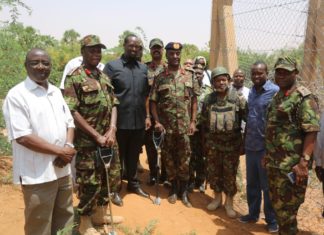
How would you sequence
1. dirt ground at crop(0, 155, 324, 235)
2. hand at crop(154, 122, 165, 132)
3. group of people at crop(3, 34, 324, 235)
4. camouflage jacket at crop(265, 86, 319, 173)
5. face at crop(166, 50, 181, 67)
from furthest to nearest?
hand at crop(154, 122, 165, 132) < face at crop(166, 50, 181, 67) < dirt ground at crop(0, 155, 324, 235) < camouflage jacket at crop(265, 86, 319, 173) < group of people at crop(3, 34, 324, 235)

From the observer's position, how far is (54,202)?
3201 mm

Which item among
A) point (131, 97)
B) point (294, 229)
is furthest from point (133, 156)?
point (294, 229)

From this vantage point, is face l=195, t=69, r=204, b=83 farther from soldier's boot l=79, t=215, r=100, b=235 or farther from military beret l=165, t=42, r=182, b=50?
soldier's boot l=79, t=215, r=100, b=235

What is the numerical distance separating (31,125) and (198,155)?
114 inches

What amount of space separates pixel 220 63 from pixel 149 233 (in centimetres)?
324

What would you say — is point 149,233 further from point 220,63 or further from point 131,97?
point 220,63

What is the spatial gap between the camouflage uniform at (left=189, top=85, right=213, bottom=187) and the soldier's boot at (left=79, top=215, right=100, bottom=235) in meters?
1.86

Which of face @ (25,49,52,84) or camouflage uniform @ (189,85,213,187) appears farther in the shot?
camouflage uniform @ (189,85,213,187)

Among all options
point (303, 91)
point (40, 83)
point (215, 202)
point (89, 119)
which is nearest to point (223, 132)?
point (215, 202)

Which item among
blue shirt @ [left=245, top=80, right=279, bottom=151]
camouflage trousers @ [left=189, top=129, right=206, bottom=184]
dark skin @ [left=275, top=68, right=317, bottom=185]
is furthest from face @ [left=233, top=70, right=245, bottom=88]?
dark skin @ [left=275, top=68, right=317, bottom=185]

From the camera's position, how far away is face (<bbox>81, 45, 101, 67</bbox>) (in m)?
3.74

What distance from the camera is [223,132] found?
4508 millimetres

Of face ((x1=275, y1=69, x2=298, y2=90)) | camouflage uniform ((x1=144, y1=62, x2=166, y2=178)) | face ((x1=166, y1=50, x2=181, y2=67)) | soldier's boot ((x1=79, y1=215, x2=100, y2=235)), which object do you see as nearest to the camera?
face ((x1=275, y1=69, x2=298, y2=90))

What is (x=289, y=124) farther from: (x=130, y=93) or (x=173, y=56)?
(x=130, y=93)
